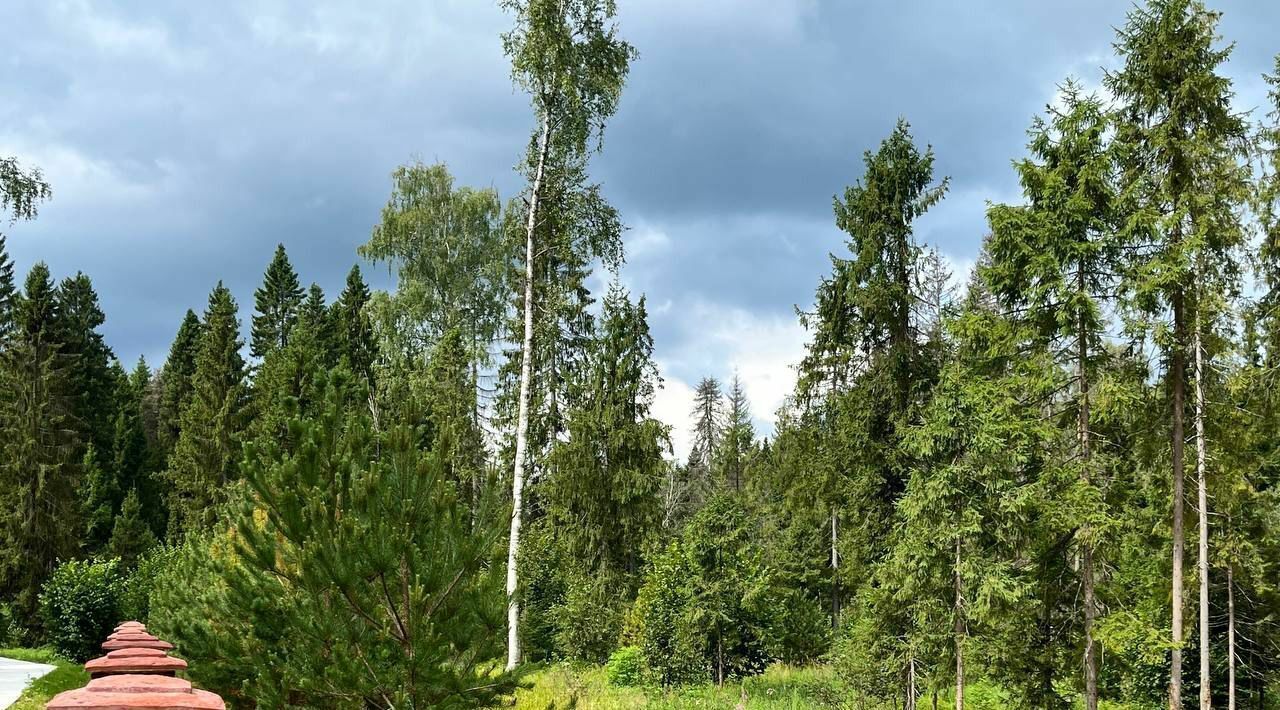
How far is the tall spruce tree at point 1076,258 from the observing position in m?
14.9

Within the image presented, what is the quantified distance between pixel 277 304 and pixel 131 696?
164 ft

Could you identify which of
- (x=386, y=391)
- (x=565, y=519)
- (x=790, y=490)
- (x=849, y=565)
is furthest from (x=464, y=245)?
(x=849, y=565)

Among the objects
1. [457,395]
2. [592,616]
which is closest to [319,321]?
[457,395]

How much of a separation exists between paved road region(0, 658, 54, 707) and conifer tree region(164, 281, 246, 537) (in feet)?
44.0

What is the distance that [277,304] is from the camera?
4859 cm

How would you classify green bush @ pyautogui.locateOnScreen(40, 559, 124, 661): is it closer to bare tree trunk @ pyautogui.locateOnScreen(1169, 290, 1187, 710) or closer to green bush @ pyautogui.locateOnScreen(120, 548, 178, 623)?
green bush @ pyautogui.locateOnScreen(120, 548, 178, 623)

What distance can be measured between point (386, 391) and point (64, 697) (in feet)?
96.9

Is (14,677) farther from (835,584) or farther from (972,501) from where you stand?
(835,584)

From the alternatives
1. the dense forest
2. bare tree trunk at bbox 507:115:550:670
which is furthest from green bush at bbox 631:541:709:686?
bare tree trunk at bbox 507:115:550:670

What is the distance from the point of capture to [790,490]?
21.6 meters

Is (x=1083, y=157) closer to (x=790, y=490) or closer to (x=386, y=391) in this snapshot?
(x=790, y=490)

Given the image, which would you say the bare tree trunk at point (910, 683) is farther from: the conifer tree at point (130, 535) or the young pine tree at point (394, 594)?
the conifer tree at point (130, 535)

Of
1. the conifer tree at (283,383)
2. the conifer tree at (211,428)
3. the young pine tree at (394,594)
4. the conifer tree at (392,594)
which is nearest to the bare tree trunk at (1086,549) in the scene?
the conifer tree at (392,594)

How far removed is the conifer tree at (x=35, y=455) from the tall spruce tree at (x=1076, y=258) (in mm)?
33403
